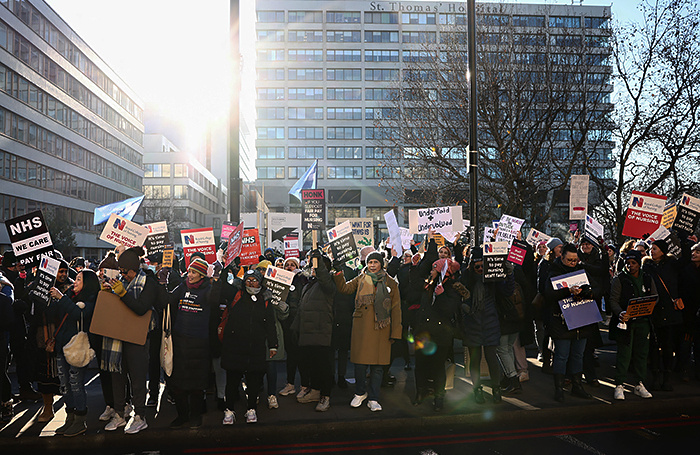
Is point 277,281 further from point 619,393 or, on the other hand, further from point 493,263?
point 619,393

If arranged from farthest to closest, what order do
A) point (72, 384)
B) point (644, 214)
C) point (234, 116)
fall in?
1. point (644, 214)
2. point (234, 116)
3. point (72, 384)

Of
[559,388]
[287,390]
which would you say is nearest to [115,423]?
[287,390]

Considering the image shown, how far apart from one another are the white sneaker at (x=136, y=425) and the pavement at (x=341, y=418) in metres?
0.06

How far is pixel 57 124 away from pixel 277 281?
1890 inches

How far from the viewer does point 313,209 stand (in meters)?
12.0

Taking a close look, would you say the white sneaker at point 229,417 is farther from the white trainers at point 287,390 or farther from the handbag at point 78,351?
the handbag at point 78,351

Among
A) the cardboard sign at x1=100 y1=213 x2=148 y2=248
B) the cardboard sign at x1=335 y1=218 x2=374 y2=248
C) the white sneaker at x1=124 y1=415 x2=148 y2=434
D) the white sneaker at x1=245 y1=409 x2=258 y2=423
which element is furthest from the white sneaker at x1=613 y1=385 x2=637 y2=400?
the cardboard sign at x1=100 y1=213 x2=148 y2=248

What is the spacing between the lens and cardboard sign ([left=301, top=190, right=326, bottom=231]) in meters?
11.8

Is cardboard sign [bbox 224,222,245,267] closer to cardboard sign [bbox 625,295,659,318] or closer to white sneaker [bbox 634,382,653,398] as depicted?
cardboard sign [bbox 625,295,659,318]

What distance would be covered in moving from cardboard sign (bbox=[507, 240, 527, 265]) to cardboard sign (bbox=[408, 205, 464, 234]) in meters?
1.46

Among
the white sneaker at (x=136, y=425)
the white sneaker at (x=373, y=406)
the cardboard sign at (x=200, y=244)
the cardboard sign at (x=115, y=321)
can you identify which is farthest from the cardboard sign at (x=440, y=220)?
the white sneaker at (x=136, y=425)

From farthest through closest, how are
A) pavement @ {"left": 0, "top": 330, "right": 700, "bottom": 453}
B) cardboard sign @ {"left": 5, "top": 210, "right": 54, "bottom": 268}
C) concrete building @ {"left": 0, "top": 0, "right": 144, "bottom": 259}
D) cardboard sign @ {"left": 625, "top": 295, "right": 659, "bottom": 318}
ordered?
1. concrete building @ {"left": 0, "top": 0, "right": 144, "bottom": 259}
2. cardboard sign @ {"left": 5, "top": 210, "right": 54, "bottom": 268}
3. cardboard sign @ {"left": 625, "top": 295, "right": 659, "bottom": 318}
4. pavement @ {"left": 0, "top": 330, "right": 700, "bottom": 453}

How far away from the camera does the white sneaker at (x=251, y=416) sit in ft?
20.7

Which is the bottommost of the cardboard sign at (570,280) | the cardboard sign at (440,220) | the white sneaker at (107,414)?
the white sneaker at (107,414)
